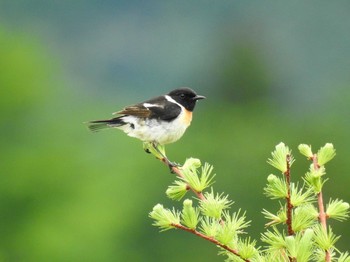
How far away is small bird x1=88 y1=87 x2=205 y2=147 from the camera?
8.50m

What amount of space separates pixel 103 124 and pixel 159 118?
0.58 m

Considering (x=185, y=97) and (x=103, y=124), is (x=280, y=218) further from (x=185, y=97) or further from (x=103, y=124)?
(x=185, y=97)

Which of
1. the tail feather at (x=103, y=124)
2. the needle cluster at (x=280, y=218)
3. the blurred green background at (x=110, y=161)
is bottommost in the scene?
the needle cluster at (x=280, y=218)

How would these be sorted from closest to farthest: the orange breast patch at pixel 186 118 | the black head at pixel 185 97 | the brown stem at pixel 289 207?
the brown stem at pixel 289 207, the orange breast patch at pixel 186 118, the black head at pixel 185 97

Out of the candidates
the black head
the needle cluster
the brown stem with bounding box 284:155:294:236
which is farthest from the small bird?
the brown stem with bounding box 284:155:294:236

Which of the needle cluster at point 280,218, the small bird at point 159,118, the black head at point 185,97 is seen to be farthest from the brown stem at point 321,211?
the black head at point 185,97

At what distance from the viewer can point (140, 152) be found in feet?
160

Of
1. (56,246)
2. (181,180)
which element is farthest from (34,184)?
(181,180)

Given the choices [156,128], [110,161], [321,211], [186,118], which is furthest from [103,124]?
[110,161]

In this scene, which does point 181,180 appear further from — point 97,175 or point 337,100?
point 337,100

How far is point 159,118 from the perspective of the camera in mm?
8773

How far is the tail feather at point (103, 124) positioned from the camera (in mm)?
8133

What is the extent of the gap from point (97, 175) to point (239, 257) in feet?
124

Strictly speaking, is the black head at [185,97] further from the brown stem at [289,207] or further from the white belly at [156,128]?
the brown stem at [289,207]
